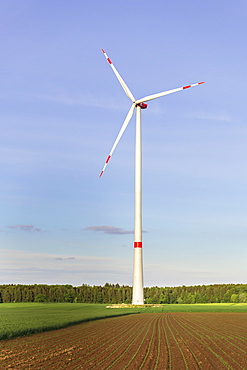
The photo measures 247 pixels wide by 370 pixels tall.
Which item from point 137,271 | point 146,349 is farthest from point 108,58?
point 146,349

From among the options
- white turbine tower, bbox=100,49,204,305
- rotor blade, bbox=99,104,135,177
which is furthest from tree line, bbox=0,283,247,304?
rotor blade, bbox=99,104,135,177

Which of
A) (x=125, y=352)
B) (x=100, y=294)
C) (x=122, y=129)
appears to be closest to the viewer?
(x=125, y=352)

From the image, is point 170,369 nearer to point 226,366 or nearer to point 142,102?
point 226,366

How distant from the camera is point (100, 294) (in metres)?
163

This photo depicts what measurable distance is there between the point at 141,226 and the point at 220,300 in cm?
9290

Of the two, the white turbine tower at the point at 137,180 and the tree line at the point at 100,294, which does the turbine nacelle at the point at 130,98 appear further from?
the tree line at the point at 100,294

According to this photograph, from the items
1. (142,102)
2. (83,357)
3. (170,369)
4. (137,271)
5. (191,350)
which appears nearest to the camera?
(170,369)

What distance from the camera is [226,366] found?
20.8 meters

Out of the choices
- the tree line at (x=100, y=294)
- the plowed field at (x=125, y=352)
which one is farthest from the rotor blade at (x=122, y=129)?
the tree line at (x=100, y=294)

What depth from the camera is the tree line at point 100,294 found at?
518ft

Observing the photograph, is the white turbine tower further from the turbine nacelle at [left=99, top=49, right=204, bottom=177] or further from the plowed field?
the plowed field

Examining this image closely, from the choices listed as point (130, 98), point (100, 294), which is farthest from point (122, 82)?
point (100, 294)

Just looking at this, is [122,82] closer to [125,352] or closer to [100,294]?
[125,352]

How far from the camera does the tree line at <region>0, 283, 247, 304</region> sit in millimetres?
158000
